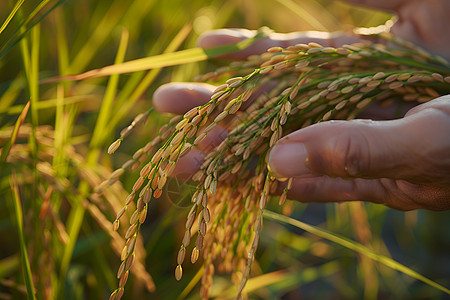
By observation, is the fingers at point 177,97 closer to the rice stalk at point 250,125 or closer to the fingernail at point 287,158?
the rice stalk at point 250,125

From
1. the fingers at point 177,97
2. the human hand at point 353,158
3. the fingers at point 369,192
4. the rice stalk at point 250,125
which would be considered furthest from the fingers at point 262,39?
the fingers at point 369,192

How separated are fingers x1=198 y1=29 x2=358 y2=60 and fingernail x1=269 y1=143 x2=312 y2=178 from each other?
0.51m

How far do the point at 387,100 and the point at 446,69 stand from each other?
0.16 m

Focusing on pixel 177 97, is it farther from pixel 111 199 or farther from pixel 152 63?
pixel 111 199

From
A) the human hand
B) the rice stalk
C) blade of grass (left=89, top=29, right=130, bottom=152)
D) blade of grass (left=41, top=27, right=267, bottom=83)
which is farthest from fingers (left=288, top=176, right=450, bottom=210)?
blade of grass (left=89, top=29, right=130, bottom=152)

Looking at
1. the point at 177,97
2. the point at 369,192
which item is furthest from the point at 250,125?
the point at 369,192

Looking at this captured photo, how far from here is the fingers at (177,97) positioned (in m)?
1.05

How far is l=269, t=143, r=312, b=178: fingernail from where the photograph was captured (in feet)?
2.34

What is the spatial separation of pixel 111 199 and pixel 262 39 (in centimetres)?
73

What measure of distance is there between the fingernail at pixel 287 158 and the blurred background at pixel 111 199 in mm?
242

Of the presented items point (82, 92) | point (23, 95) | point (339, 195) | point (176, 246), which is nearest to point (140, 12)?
point (82, 92)

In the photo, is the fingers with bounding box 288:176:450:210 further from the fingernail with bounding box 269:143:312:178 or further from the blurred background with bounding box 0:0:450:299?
the fingernail with bounding box 269:143:312:178

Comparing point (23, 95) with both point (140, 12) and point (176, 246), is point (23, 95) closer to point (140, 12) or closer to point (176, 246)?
point (140, 12)

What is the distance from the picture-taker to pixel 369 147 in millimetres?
708
